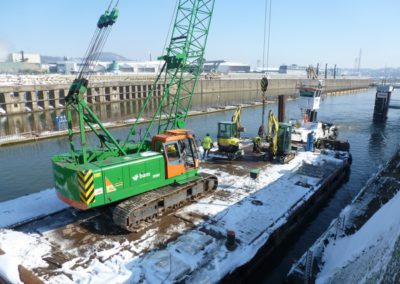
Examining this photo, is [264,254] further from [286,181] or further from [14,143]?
[14,143]

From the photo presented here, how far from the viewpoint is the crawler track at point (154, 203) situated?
396 inches

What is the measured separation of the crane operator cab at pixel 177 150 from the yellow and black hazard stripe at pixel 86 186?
3126 millimetres

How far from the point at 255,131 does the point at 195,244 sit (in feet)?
80.6

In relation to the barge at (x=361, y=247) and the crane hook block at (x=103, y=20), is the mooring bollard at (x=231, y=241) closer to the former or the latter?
the barge at (x=361, y=247)

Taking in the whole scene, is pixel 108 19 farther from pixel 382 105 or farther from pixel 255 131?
pixel 382 105

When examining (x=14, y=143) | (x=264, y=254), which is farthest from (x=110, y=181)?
(x=14, y=143)

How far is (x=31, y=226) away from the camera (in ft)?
35.1

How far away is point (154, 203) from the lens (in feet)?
36.1

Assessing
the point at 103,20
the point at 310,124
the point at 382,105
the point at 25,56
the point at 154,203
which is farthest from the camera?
the point at 25,56

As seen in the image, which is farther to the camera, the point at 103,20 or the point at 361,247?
the point at 103,20

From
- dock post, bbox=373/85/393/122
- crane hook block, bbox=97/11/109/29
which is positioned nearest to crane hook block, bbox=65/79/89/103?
crane hook block, bbox=97/11/109/29

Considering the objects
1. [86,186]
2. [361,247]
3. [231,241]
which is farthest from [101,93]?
[361,247]

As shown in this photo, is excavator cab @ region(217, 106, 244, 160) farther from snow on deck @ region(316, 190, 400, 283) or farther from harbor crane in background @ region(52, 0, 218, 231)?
snow on deck @ region(316, 190, 400, 283)

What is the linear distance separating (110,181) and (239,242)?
15.4ft
